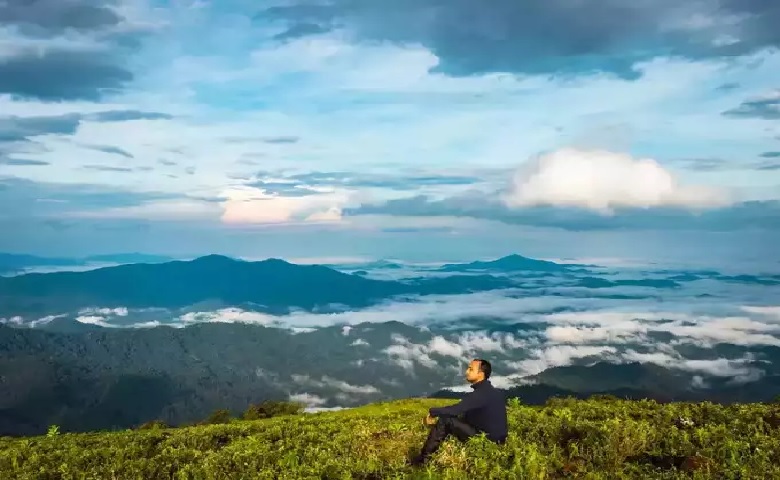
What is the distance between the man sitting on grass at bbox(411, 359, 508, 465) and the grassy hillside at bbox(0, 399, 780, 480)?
0.46 meters

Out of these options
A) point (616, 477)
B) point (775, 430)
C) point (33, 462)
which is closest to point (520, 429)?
point (616, 477)

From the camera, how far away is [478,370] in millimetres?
19984

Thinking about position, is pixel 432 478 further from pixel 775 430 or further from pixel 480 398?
pixel 775 430

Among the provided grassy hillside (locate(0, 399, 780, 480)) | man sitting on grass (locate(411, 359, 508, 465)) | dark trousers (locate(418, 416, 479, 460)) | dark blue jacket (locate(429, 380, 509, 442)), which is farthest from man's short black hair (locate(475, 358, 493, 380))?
grassy hillside (locate(0, 399, 780, 480))

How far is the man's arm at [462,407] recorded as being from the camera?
774 inches

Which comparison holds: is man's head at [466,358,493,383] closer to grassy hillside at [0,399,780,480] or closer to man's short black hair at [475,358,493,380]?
man's short black hair at [475,358,493,380]

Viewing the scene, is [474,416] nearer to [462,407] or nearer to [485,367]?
[462,407]

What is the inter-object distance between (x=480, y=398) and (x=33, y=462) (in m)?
16.4

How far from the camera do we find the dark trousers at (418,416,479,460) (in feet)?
64.7

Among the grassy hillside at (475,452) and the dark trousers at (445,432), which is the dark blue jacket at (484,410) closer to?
the dark trousers at (445,432)

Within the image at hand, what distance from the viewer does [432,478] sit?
1758 cm

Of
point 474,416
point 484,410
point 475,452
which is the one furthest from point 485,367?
point 475,452

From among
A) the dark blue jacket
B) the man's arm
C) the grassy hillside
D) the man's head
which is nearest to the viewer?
the grassy hillside

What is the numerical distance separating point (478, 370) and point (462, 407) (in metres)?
1.18
